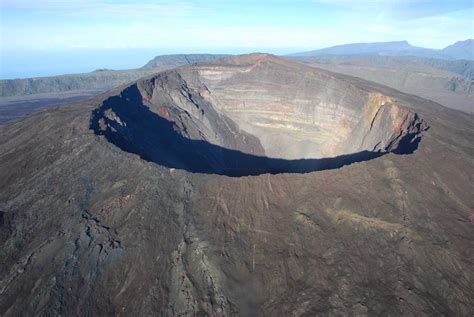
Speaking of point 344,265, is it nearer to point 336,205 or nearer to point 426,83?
point 336,205

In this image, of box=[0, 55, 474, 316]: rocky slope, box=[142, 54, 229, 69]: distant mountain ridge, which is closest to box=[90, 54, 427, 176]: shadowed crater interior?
box=[0, 55, 474, 316]: rocky slope

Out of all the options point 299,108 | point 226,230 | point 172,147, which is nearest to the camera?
point 226,230

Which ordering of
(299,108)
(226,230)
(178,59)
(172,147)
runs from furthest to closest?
1. (178,59)
2. (299,108)
3. (172,147)
4. (226,230)

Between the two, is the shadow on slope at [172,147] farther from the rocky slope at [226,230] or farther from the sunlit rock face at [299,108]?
the sunlit rock face at [299,108]

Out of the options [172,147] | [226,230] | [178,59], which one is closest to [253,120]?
[172,147]

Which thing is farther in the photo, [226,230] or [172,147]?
[172,147]

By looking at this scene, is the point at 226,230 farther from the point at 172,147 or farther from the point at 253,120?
the point at 253,120

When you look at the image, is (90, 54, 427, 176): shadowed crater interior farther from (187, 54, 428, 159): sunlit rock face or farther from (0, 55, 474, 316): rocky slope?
(0, 55, 474, 316): rocky slope

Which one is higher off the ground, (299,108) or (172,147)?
(299,108)
